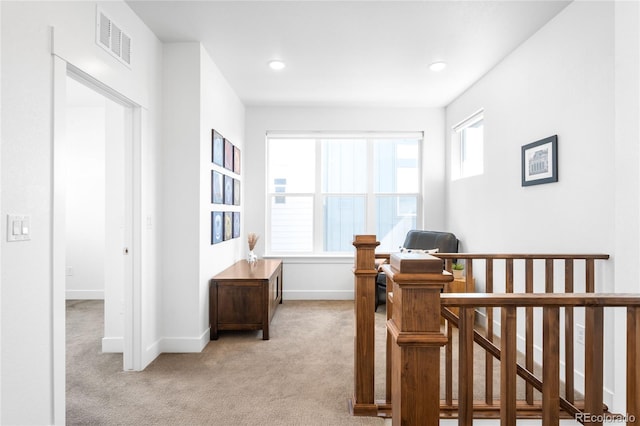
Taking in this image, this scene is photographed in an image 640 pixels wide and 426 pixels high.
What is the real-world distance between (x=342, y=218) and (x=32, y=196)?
3.98 metres

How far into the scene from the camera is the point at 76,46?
81.5 inches

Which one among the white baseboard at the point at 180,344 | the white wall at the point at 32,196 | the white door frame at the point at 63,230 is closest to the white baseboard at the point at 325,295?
the white baseboard at the point at 180,344

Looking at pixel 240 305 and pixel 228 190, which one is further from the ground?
pixel 228 190

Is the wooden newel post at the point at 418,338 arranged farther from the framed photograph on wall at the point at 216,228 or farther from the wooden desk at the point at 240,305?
the framed photograph on wall at the point at 216,228

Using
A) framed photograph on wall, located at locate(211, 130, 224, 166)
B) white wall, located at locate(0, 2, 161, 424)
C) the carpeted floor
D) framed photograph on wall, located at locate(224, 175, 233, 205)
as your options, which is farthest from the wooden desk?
white wall, located at locate(0, 2, 161, 424)

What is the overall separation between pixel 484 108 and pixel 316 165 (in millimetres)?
2305

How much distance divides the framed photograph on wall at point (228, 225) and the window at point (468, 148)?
2.85 meters

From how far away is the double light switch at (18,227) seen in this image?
162cm

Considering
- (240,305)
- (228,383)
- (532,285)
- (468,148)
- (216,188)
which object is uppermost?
(468,148)

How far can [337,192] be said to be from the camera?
211 inches

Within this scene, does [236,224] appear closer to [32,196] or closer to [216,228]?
[216,228]

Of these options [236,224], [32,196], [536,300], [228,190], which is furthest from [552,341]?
[236,224]

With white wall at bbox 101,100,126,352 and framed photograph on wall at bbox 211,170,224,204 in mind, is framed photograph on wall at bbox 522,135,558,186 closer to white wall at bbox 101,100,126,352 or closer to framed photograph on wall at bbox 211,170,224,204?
framed photograph on wall at bbox 211,170,224,204

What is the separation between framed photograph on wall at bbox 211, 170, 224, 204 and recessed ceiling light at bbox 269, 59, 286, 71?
3.90 feet
